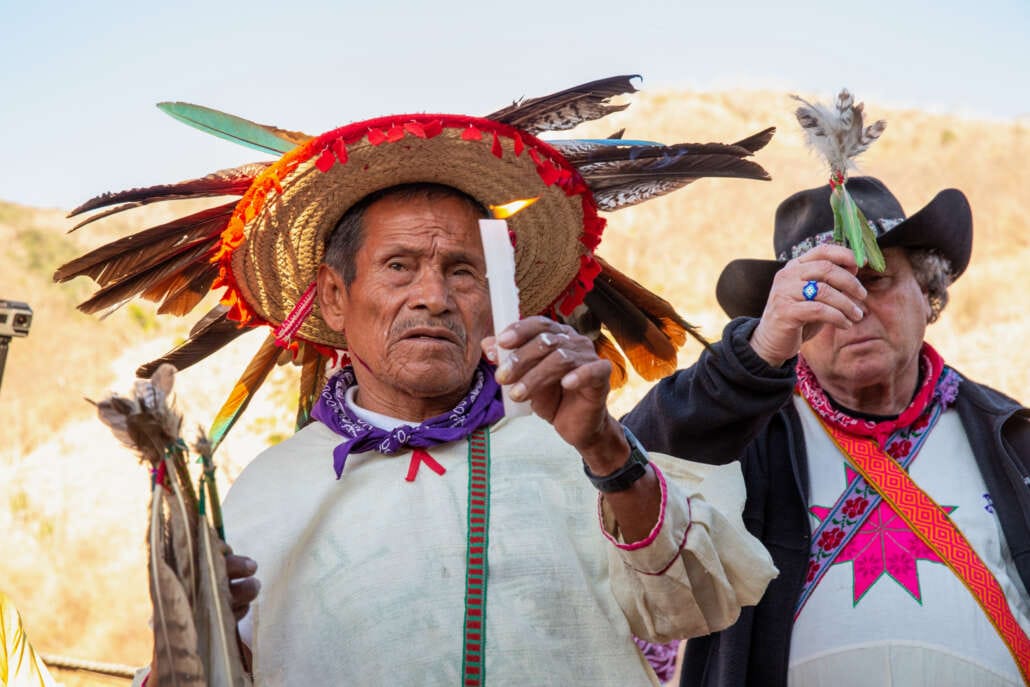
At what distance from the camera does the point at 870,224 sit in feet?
13.4

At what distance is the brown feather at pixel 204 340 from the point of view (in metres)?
4.02

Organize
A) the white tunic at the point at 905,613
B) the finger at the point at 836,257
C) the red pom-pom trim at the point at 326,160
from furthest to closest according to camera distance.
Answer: the white tunic at the point at 905,613
the red pom-pom trim at the point at 326,160
the finger at the point at 836,257

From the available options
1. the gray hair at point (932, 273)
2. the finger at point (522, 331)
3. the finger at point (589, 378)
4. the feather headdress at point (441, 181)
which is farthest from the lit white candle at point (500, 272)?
the gray hair at point (932, 273)

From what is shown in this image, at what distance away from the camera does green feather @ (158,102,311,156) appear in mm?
3594

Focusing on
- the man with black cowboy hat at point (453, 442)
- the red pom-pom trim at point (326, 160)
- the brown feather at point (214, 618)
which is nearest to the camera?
the brown feather at point (214, 618)

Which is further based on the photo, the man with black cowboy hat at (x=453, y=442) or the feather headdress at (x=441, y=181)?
the feather headdress at (x=441, y=181)

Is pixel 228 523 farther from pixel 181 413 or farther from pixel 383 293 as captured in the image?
pixel 181 413

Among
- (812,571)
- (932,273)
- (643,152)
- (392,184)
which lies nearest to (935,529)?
(812,571)

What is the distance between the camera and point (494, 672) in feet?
9.29

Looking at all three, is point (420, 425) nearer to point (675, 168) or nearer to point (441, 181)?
point (441, 181)

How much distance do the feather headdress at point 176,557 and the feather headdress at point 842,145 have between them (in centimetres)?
170

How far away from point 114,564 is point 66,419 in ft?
15.5

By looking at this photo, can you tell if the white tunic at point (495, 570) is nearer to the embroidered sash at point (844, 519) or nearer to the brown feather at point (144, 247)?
the embroidered sash at point (844, 519)

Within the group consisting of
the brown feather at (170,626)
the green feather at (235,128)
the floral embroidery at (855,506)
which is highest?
the green feather at (235,128)
